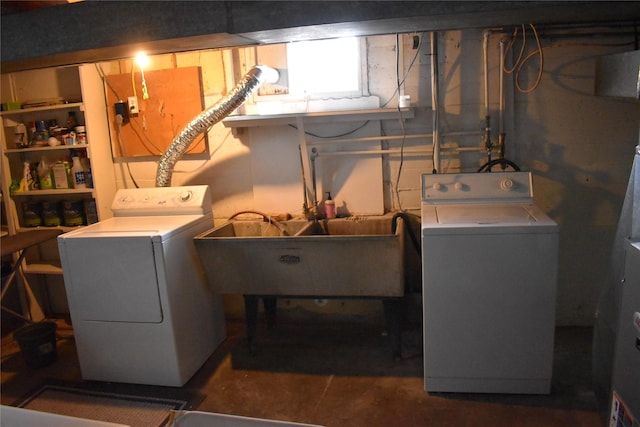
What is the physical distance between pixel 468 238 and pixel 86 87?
277cm

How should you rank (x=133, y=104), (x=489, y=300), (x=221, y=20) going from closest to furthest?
(x=221, y=20), (x=489, y=300), (x=133, y=104)

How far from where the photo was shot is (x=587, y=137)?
2.88m

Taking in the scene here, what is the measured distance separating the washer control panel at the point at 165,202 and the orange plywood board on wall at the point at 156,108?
461 millimetres

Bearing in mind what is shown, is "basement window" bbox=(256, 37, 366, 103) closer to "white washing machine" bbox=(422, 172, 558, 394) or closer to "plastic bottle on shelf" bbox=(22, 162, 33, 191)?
"white washing machine" bbox=(422, 172, 558, 394)

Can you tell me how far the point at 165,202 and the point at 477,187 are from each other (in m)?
1.94

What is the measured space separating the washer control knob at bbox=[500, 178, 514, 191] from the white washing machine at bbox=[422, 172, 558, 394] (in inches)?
9.0

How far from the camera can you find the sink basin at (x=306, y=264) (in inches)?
98.8

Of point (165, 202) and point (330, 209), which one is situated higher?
point (165, 202)

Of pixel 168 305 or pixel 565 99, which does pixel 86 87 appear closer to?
pixel 168 305

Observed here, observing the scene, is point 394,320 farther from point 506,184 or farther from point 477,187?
point 506,184

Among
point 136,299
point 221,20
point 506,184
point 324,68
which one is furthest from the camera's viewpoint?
point 324,68

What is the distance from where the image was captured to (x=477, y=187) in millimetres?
2732

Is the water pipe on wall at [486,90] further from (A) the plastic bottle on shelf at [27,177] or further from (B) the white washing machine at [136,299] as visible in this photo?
(A) the plastic bottle on shelf at [27,177]

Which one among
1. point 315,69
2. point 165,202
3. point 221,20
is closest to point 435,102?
point 315,69
